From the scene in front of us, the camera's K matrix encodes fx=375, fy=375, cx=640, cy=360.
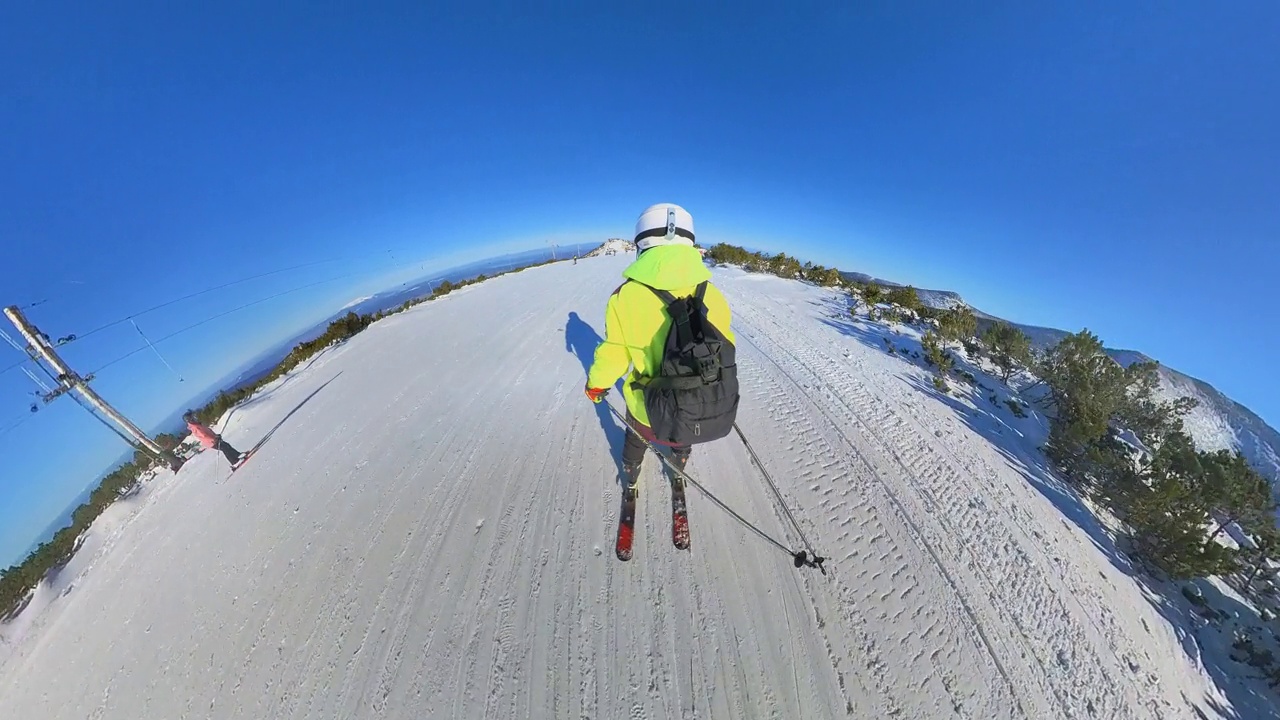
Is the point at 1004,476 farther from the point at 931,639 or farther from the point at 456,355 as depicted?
the point at 456,355

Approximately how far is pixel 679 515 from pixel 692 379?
163cm

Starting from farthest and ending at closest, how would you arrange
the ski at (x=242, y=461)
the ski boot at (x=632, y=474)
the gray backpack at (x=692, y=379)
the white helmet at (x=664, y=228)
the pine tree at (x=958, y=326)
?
1. the pine tree at (x=958, y=326)
2. the ski at (x=242, y=461)
3. the ski boot at (x=632, y=474)
4. the white helmet at (x=664, y=228)
5. the gray backpack at (x=692, y=379)

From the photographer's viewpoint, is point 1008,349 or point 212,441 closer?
point 212,441

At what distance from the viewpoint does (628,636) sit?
265 centimetres

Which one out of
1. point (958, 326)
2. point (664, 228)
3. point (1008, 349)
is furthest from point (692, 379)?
point (958, 326)

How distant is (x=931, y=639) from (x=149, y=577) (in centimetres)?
676

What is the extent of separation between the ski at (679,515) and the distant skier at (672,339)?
1083 millimetres

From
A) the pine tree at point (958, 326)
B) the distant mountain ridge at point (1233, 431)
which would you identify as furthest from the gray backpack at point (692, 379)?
the distant mountain ridge at point (1233, 431)

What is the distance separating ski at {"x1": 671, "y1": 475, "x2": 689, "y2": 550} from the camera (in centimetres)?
320

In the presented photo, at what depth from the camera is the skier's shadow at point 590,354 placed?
4.39 m

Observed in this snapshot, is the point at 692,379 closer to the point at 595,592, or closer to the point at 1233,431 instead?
the point at 595,592

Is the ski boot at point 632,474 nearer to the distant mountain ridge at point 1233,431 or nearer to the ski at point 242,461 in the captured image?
the ski at point 242,461

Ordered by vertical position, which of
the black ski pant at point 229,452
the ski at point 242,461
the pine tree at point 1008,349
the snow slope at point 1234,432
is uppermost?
the pine tree at point 1008,349

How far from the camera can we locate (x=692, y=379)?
7.71ft
